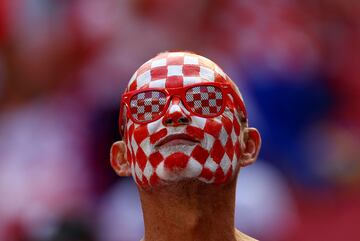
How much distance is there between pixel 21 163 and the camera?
6.15 metres

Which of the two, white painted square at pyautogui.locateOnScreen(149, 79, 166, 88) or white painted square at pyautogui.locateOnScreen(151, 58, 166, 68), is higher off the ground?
white painted square at pyautogui.locateOnScreen(151, 58, 166, 68)

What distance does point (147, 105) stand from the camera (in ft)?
10.6

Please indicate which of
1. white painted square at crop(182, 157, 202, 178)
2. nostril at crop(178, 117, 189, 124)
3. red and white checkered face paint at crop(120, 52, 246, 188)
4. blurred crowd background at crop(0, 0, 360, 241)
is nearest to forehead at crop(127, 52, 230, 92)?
red and white checkered face paint at crop(120, 52, 246, 188)

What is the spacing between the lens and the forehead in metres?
3.22

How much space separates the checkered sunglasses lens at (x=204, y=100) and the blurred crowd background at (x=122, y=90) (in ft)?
7.99

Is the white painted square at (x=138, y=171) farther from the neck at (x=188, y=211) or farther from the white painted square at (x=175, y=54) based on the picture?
the white painted square at (x=175, y=54)

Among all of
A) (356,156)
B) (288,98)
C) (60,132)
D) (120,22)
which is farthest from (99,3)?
(356,156)

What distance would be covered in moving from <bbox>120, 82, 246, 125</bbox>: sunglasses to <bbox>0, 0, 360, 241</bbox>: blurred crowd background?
2.43m

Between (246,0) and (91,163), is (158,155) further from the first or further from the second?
(246,0)

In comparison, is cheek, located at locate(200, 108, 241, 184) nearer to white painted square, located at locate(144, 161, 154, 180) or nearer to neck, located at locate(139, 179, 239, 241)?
neck, located at locate(139, 179, 239, 241)

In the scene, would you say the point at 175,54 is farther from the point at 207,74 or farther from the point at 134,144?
the point at 134,144

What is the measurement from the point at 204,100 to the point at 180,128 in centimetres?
12

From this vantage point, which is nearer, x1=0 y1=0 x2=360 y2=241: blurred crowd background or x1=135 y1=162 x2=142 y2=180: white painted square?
x1=135 y1=162 x2=142 y2=180: white painted square

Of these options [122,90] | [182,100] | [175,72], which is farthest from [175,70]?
[122,90]
